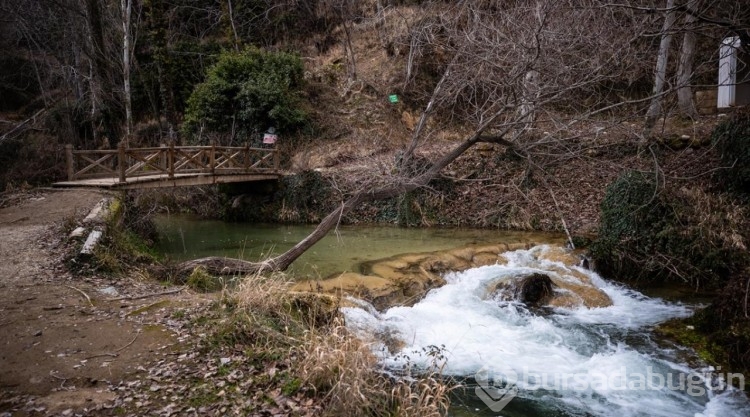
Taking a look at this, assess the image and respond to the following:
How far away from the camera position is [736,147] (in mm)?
10023

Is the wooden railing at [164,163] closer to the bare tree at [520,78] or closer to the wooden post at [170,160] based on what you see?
the wooden post at [170,160]

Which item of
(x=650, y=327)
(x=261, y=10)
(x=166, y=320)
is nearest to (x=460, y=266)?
(x=650, y=327)

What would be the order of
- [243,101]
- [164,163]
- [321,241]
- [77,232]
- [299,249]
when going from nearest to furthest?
[77,232]
[299,249]
[321,241]
[164,163]
[243,101]

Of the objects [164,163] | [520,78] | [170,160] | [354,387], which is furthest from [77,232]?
[520,78]

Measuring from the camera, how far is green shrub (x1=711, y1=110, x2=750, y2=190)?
9.82 metres

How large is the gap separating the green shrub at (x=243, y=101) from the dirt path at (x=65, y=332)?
1183 cm

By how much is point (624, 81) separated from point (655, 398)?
15.4 metres

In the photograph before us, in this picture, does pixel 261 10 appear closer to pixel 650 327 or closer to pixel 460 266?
pixel 460 266

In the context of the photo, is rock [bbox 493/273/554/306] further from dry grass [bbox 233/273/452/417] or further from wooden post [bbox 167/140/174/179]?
wooden post [bbox 167/140/174/179]

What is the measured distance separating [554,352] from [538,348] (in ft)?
0.76

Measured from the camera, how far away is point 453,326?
7.61 metres

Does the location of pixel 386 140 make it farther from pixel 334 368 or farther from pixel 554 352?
pixel 334 368

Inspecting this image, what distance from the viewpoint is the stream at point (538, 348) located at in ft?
17.8

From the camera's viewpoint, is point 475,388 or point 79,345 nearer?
point 79,345
